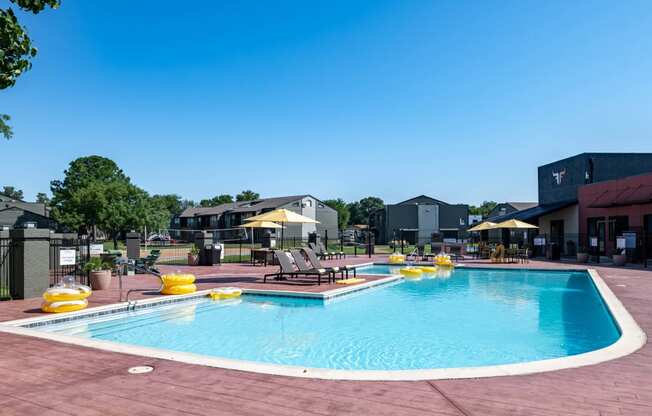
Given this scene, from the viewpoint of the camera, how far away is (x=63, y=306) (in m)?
8.83

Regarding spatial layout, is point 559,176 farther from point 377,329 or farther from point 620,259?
point 377,329

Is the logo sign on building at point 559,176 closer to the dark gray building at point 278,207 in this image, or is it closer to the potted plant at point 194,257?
the potted plant at point 194,257

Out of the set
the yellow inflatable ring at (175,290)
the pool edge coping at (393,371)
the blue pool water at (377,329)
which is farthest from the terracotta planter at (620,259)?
the yellow inflatable ring at (175,290)

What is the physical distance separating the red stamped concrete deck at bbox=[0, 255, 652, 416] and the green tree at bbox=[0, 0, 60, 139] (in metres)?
2.85

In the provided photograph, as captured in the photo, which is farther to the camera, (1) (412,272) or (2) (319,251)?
(2) (319,251)

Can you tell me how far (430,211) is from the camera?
58406 mm

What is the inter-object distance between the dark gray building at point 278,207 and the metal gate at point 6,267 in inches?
1629

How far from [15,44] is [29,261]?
315 inches

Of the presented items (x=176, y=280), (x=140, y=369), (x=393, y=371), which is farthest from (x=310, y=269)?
(x=393, y=371)

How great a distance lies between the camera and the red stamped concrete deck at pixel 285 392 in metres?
3.73

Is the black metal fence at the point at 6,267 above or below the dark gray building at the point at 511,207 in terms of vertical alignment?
below

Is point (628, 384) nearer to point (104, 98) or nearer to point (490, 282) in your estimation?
point (490, 282)

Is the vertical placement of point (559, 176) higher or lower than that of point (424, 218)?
higher

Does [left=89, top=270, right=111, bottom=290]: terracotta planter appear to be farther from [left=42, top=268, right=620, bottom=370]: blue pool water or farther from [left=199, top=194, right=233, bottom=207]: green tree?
[left=199, top=194, right=233, bottom=207]: green tree
